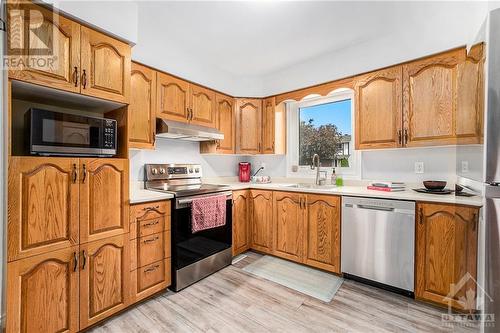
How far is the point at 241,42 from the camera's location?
2395 millimetres

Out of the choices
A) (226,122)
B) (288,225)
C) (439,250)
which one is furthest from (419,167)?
(226,122)

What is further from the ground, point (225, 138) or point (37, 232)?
point (225, 138)

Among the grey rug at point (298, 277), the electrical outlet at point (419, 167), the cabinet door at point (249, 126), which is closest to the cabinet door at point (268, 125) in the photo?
the cabinet door at point (249, 126)

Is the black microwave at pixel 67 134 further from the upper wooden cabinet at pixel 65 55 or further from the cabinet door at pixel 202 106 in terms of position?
the cabinet door at pixel 202 106

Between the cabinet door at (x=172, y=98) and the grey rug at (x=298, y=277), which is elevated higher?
the cabinet door at (x=172, y=98)

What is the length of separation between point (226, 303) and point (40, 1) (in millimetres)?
2386

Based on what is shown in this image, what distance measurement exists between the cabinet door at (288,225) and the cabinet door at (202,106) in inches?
48.0

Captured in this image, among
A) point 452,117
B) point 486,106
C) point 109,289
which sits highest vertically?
point 452,117

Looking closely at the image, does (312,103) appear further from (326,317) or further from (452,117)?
(326,317)

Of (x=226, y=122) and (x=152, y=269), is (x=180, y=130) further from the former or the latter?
(x=152, y=269)

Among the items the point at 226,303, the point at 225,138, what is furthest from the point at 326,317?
the point at 225,138

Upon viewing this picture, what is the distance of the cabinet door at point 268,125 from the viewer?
3145 mm

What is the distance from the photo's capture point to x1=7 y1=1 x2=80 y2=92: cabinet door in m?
1.25

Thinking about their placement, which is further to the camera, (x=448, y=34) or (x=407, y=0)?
(x=448, y=34)
